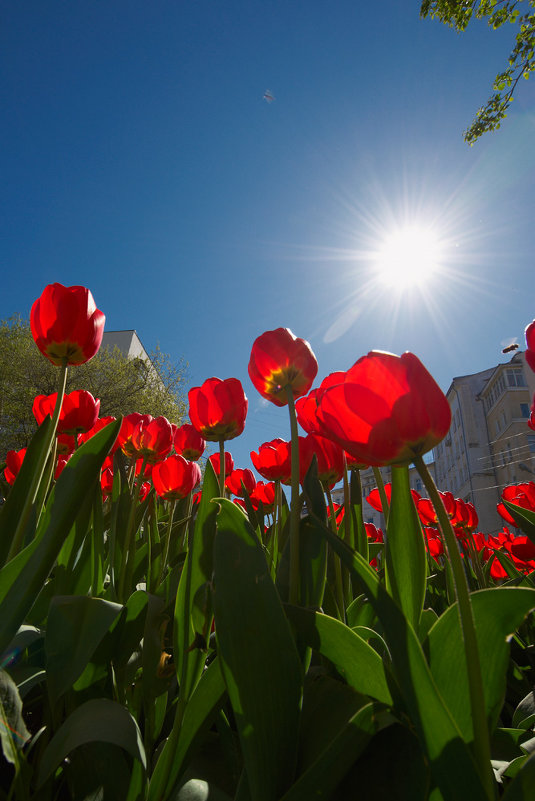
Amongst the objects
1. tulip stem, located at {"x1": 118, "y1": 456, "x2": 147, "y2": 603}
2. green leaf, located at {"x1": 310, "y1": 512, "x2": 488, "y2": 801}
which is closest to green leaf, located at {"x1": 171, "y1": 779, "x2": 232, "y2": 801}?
green leaf, located at {"x1": 310, "y1": 512, "x2": 488, "y2": 801}

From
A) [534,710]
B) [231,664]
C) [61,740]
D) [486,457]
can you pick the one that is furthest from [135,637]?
[486,457]

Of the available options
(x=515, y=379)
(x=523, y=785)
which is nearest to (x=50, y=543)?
(x=523, y=785)

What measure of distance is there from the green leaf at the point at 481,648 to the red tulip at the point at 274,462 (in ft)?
2.35

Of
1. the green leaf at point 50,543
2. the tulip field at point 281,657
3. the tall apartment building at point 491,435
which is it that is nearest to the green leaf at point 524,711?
the tulip field at point 281,657

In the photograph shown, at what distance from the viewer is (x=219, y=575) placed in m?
0.43

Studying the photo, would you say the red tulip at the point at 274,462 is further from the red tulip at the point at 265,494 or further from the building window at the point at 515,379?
the building window at the point at 515,379

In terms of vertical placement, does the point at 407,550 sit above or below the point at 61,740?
above

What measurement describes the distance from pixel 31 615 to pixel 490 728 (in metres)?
0.73

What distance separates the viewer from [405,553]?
1.75ft

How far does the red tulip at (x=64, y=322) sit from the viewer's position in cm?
95

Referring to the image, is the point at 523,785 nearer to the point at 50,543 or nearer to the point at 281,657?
the point at 281,657

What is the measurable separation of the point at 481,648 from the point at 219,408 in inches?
31.4

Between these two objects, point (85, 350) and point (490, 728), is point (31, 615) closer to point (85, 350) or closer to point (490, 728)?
point (85, 350)

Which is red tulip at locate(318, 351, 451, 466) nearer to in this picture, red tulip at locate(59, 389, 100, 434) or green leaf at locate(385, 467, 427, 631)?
green leaf at locate(385, 467, 427, 631)
